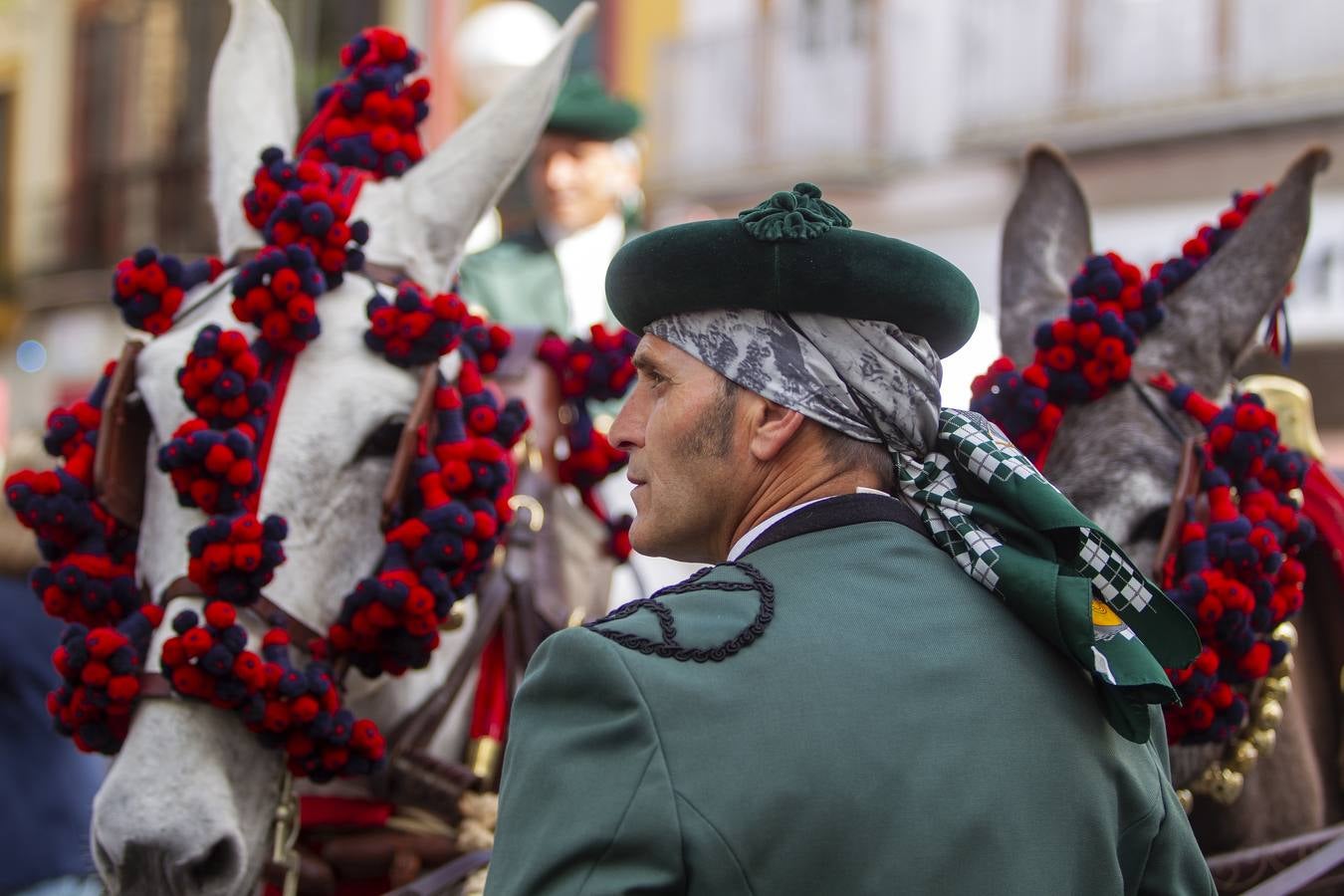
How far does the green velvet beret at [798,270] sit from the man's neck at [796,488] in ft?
0.60

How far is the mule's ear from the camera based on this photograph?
305 cm

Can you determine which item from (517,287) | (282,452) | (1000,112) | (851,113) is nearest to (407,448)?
(282,452)

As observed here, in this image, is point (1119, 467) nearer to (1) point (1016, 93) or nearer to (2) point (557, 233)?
(2) point (557, 233)

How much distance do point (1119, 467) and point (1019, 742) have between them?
1.16m

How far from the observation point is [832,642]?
1696 mm

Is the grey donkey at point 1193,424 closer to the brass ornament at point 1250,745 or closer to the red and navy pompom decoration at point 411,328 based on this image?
the brass ornament at point 1250,745

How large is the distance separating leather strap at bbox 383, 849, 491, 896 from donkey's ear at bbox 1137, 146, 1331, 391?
5.06 feet

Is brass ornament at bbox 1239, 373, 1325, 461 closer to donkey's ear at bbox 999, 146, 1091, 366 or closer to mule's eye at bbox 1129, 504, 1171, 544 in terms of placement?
donkey's ear at bbox 999, 146, 1091, 366

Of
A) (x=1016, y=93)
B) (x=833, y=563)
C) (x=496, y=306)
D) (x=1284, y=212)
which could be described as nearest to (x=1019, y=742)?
(x=833, y=563)

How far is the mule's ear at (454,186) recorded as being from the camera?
10.0ft

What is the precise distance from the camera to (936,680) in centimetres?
170

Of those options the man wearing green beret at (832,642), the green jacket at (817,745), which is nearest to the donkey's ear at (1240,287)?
the man wearing green beret at (832,642)

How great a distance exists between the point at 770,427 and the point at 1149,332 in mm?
1440

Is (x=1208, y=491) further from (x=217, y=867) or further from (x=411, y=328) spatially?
(x=217, y=867)
